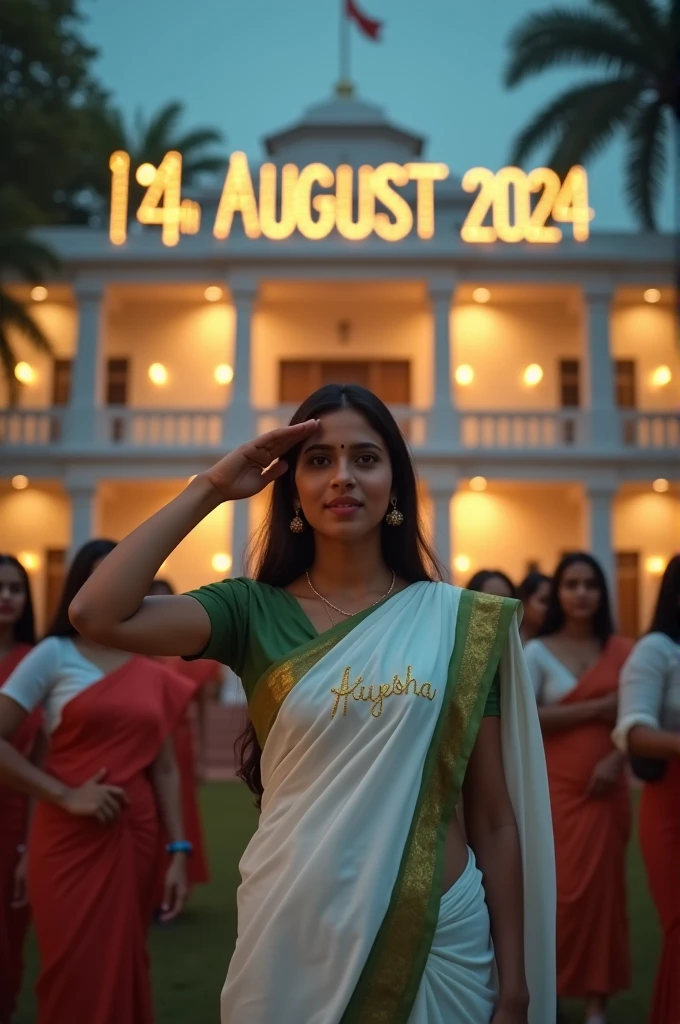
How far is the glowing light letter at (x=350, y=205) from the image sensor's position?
20234mm

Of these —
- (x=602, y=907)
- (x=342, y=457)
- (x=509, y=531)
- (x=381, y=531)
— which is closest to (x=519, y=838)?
(x=381, y=531)

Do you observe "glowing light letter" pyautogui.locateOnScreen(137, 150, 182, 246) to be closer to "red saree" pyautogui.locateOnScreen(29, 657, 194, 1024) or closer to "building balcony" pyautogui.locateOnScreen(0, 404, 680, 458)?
"building balcony" pyautogui.locateOnScreen(0, 404, 680, 458)

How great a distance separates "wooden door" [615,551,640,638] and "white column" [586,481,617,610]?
1224mm

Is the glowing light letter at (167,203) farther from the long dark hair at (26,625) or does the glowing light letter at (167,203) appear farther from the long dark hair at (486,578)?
the long dark hair at (26,625)

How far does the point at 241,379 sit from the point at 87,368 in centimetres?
299

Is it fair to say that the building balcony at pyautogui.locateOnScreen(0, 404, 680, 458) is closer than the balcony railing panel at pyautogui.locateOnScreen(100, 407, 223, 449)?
Yes

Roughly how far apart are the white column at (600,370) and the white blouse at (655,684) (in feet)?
53.1

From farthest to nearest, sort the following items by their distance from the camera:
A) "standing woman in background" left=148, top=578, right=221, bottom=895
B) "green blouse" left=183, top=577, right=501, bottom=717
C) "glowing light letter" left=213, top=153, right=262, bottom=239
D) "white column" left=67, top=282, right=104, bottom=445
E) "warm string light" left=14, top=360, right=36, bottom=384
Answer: "warm string light" left=14, top=360, right=36, bottom=384, "glowing light letter" left=213, top=153, right=262, bottom=239, "white column" left=67, top=282, right=104, bottom=445, "standing woman in background" left=148, top=578, right=221, bottom=895, "green blouse" left=183, top=577, right=501, bottom=717

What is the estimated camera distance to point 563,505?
21594 millimetres

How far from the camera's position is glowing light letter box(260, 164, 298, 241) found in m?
20.2

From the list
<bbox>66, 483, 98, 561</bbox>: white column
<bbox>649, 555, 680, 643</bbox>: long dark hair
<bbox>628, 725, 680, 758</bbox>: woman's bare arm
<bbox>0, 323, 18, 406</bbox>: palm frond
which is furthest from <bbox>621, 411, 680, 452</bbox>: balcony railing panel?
<bbox>628, 725, 680, 758</bbox>: woman's bare arm

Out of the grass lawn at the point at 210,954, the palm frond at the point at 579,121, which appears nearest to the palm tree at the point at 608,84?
the palm frond at the point at 579,121

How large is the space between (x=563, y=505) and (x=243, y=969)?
20.2 meters

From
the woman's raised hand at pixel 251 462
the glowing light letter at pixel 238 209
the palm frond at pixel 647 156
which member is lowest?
the woman's raised hand at pixel 251 462
